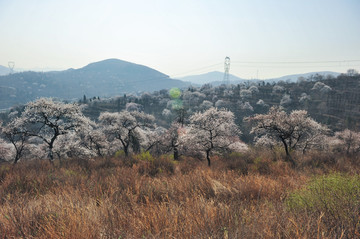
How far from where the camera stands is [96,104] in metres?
134

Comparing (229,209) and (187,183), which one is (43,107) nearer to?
(187,183)

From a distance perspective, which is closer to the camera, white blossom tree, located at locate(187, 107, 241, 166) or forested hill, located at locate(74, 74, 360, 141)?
white blossom tree, located at locate(187, 107, 241, 166)

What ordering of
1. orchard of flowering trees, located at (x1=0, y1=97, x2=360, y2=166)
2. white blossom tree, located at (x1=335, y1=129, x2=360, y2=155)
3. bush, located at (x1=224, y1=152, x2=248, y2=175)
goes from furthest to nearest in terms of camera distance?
white blossom tree, located at (x1=335, y1=129, x2=360, y2=155), orchard of flowering trees, located at (x1=0, y1=97, x2=360, y2=166), bush, located at (x1=224, y1=152, x2=248, y2=175)

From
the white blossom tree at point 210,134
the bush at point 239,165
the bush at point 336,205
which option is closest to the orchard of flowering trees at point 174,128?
the white blossom tree at point 210,134

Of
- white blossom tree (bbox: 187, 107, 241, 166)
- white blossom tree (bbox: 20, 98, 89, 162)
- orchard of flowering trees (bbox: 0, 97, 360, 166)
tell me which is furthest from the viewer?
white blossom tree (bbox: 20, 98, 89, 162)

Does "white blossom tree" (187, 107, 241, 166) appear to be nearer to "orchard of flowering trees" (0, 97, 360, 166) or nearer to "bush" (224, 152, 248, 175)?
"orchard of flowering trees" (0, 97, 360, 166)

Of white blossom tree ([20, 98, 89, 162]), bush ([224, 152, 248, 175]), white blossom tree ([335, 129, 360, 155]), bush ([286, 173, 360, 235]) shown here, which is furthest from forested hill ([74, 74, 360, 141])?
bush ([286, 173, 360, 235])

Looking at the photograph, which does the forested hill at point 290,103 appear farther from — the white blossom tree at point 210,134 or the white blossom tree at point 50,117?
the white blossom tree at point 50,117

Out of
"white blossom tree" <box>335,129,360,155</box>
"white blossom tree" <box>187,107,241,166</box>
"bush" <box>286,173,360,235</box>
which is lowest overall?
"white blossom tree" <box>335,129,360,155</box>

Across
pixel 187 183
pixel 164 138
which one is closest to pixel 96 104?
pixel 164 138

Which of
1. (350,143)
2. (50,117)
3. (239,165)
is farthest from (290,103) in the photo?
(50,117)

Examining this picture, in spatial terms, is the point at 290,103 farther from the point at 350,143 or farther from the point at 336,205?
the point at 336,205

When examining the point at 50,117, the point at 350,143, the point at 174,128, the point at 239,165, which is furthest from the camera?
the point at 350,143

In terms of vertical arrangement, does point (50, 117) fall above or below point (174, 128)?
above
